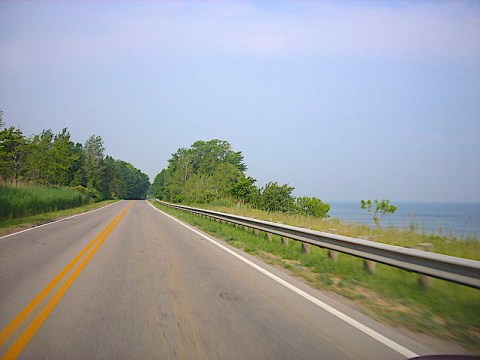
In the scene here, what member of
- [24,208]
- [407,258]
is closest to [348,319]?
[407,258]

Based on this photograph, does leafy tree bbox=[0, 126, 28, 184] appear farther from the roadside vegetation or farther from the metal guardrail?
the metal guardrail

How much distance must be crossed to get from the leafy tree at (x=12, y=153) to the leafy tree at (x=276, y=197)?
29.8 metres

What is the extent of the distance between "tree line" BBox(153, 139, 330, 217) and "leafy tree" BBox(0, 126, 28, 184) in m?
23.9

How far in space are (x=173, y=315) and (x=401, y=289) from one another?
426 centimetres

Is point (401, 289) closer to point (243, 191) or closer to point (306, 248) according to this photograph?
point (306, 248)

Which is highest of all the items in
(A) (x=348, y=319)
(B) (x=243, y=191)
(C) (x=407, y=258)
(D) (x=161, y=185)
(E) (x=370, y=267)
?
(D) (x=161, y=185)

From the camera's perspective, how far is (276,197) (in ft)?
148

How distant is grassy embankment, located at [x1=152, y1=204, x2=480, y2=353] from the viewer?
208 inches

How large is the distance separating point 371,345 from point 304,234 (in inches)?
246

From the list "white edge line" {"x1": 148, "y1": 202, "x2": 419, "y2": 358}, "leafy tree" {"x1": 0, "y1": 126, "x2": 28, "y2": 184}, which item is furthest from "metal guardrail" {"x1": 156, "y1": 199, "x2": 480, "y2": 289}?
"leafy tree" {"x1": 0, "y1": 126, "x2": 28, "y2": 184}

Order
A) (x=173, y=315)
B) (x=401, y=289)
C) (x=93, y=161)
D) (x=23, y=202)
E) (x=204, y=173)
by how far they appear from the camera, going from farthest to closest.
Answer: (x=93, y=161) → (x=204, y=173) → (x=23, y=202) → (x=401, y=289) → (x=173, y=315)

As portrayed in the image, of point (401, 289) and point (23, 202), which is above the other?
point (23, 202)

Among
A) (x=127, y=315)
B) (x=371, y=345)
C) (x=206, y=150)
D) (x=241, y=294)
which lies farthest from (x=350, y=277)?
(x=206, y=150)

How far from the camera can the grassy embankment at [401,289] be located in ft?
17.3
